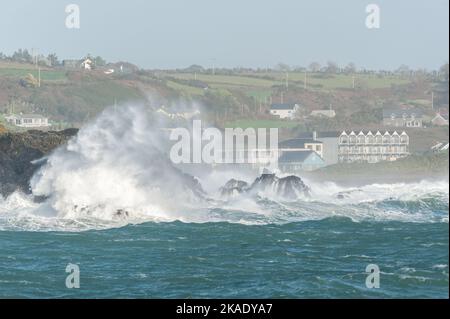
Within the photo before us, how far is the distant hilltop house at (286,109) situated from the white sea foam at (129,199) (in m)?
59.5

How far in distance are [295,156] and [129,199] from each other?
169 feet

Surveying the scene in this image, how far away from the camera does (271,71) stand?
488 ft

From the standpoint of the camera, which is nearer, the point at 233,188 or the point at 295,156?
the point at 233,188

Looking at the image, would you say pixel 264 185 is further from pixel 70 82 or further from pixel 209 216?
pixel 70 82

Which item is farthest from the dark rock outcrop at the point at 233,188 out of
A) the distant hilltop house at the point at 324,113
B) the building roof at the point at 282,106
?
the building roof at the point at 282,106

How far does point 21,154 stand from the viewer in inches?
2692

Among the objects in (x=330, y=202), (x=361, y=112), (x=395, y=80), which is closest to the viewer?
(x=330, y=202)

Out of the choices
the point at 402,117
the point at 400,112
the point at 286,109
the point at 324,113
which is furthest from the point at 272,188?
the point at 286,109

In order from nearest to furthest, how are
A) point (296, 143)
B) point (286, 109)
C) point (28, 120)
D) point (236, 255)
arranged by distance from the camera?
1. point (236, 255)
2. point (296, 143)
3. point (28, 120)
4. point (286, 109)

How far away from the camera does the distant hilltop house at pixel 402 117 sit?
4333 inches

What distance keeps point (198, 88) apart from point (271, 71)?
63.8ft

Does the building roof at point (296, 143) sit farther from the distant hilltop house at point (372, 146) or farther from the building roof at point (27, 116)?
the building roof at point (27, 116)

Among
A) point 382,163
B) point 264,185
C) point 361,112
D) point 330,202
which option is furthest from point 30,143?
point 361,112

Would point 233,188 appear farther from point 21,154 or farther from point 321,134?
point 321,134
